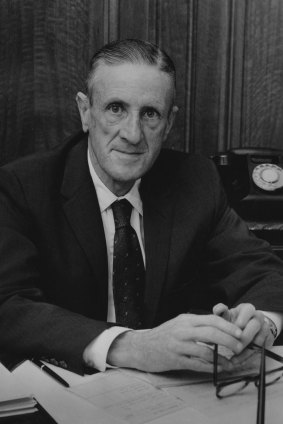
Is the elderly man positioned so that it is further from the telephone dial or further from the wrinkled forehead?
the telephone dial

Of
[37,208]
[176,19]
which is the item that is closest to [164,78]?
[37,208]

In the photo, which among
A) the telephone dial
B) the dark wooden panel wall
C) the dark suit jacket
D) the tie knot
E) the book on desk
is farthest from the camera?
the dark wooden panel wall

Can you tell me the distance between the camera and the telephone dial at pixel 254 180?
6.75ft

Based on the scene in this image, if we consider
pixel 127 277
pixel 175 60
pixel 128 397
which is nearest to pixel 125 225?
pixel 127 277

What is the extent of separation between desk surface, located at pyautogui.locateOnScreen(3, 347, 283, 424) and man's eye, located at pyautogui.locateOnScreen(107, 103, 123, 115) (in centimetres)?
76

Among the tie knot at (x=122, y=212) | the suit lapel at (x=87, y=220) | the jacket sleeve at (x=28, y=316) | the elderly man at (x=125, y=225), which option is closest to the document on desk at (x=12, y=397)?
the jacket sleeve at (x=28, y=316)

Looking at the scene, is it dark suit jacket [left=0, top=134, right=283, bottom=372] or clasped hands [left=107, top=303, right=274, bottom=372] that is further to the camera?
dark suit jacket [left=0, top=134, right=283, bottom=372]

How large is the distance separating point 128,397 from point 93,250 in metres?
0.64

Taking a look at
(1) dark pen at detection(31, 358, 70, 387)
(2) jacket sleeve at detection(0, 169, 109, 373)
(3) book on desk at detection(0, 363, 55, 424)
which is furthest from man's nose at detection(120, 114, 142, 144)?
(3) book on desk at detection(0, 363, 55, 424)

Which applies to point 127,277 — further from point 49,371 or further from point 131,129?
point 49,371

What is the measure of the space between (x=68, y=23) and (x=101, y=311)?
116 centimetres

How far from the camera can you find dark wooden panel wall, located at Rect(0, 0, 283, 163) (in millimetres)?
2197

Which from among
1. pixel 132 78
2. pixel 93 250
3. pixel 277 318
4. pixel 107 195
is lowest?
pixel 277 318

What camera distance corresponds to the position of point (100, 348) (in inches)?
46.4
